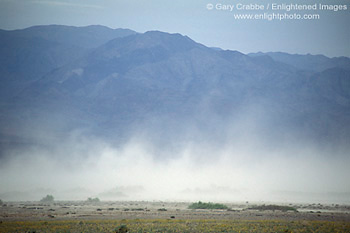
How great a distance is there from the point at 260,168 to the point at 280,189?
1356 inches

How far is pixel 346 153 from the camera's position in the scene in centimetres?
18100

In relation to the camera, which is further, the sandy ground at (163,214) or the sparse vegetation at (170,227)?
the sandy ground at (163,214)

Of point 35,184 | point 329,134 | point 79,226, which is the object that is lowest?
point 79,226

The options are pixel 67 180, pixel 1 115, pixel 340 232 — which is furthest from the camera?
pixel 1 115

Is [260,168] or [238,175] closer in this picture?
[238,175]

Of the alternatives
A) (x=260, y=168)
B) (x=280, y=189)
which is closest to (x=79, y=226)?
(x=280, y=189)

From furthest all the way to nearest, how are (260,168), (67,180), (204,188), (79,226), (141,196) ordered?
(260,168)
(67,180)
(204,188)
(141,196)
(79,226)

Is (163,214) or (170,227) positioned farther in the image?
(163,214)

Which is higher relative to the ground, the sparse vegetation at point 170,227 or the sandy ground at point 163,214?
the sandy ground at point 163,214

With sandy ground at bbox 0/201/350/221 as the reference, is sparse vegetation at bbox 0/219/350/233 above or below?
below

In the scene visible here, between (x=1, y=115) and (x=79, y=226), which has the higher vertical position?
(x=1, y=115)

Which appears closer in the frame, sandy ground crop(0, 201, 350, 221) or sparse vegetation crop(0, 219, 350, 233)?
sparse vegetation crop(0, 219, 350, 233)

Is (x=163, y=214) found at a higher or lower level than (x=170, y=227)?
higher

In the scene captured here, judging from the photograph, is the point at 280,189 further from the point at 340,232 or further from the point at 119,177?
the point at 340,232
